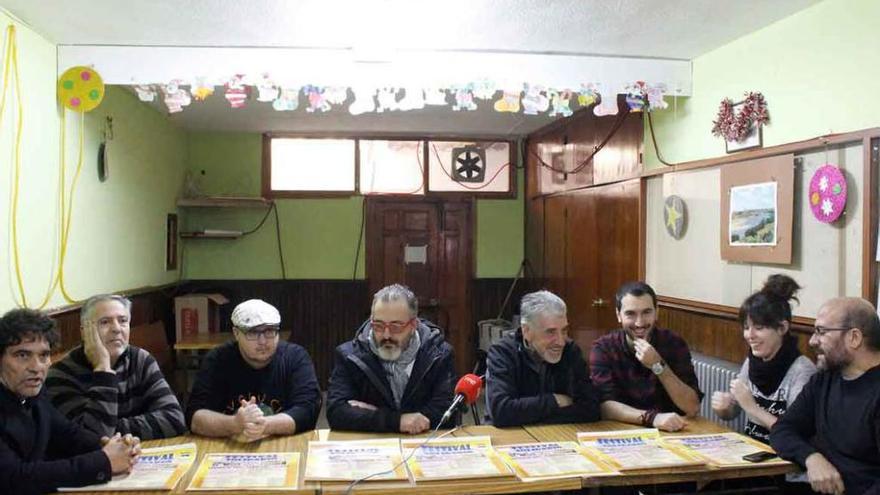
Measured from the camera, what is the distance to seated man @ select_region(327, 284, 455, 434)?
2615mm

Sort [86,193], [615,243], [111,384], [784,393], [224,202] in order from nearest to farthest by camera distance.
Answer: [111,384], [784,393], [86,193], [615,243], [224,202]

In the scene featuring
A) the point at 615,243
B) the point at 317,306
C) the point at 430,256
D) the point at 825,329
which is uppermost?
the point at 615,243

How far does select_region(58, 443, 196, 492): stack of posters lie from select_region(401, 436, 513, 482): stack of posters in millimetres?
709

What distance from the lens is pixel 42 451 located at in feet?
6.57

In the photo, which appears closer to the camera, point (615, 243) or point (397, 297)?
point (397, 297)

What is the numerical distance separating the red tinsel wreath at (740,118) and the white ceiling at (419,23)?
14.5 inches

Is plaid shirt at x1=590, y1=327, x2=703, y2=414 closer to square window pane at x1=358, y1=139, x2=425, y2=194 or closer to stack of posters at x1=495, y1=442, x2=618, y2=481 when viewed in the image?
stack of posters at x1=495, y1=442, x2=618, y2=481

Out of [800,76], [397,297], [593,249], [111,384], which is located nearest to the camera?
[111,384]

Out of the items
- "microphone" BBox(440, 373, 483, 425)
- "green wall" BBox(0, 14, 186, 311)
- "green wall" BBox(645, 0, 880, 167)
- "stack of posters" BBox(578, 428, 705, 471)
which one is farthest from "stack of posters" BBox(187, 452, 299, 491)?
"green wall" BBox(645, 0, 880, 167)

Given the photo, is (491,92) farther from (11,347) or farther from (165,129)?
(165,129)

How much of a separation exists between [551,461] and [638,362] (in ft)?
2.77

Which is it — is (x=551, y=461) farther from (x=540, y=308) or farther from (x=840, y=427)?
(x=840, y=427)

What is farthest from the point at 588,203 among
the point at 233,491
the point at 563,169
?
the point at 233,491

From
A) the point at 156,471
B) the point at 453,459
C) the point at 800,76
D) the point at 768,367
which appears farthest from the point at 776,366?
the point at 156,471
